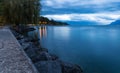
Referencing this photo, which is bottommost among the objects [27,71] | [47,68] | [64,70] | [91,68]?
[91,68]

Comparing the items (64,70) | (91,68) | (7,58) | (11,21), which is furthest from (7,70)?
(11,21)

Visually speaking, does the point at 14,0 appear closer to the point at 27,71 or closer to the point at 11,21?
the point at 11,21

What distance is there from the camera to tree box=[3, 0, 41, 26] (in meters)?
26.0

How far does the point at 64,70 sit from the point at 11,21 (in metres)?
20.1

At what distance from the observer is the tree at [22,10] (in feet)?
85.4

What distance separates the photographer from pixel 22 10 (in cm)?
2639

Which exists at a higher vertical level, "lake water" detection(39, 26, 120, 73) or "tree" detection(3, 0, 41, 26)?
"tree" detection(3, 0, 41, 26)

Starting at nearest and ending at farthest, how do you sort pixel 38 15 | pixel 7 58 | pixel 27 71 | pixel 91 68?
pixel 27 71 → pixel 7 58 → pixel 91 68 → pixel 38 15

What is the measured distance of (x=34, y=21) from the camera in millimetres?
25953

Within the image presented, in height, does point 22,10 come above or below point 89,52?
above

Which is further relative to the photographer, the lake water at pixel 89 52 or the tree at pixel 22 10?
the tree at pixel 22 10

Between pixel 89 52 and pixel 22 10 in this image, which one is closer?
pixel 89 52

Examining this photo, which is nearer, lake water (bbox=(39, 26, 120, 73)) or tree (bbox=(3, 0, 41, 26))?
lake water (bbox=(39, 26, 120, 73))

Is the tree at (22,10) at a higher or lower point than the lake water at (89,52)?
higher
